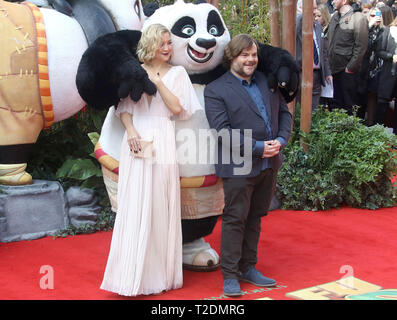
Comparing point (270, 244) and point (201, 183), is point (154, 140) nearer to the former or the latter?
point (201, 183)

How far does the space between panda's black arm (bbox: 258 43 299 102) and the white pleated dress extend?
0.46m

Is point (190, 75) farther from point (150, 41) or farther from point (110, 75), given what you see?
point (110, 75)

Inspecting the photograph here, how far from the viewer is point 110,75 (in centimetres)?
288

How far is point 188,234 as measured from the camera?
10.8 feet

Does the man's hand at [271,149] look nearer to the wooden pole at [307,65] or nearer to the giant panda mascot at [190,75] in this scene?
the giant panda mascot at [190,75]

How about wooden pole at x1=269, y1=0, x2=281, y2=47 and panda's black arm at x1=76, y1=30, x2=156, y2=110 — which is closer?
panda's black arm at x1=76, y1=30, x2=156, y2=110

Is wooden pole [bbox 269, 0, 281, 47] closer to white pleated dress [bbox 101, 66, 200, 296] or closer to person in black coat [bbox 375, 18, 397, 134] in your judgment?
person in black coat [bbox 375, 18, 397, 134]

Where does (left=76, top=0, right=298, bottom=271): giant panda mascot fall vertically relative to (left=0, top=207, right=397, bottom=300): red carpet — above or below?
above

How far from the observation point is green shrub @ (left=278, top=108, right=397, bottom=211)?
461cm

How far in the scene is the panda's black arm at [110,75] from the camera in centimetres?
279

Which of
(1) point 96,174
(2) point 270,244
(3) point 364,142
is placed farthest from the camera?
(3) point 364,142

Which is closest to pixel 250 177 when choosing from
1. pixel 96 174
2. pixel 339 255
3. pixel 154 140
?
pixel 154 140

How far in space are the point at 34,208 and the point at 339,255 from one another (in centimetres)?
210

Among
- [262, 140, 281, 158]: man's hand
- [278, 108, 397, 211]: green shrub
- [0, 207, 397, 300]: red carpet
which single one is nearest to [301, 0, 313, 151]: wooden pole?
[278, 108, 397, 211]: green shrub
